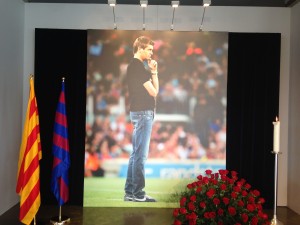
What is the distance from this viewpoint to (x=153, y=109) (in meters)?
4.66

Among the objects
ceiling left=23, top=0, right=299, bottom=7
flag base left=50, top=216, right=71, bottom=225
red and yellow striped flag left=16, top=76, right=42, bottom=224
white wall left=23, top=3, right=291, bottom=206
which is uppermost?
ceiling left=23, top=0, right=299, bottom=7

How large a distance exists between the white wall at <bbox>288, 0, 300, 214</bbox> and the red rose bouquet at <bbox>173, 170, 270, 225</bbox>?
2884 millimetres

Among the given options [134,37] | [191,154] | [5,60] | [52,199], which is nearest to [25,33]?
[5,60]

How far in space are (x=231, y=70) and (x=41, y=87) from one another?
257 centimetres

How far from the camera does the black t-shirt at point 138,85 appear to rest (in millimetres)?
4637

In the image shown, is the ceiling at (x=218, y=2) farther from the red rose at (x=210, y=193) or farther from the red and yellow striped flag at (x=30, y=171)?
the red rose at (x=210, y=193)

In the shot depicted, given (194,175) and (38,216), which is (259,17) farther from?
(38,216)

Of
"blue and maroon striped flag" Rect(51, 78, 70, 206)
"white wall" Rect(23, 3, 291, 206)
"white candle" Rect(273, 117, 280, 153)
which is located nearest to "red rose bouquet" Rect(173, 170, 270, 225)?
"white candle" Rect(273, 117, 280, 153)

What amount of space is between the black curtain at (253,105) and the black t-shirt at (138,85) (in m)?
1.12

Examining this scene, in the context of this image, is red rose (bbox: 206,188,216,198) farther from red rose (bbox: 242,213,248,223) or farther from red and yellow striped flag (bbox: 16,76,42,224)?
red and yellow striped flag (bbox: 16,76,42,224)

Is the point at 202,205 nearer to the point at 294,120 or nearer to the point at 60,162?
the point at 60,162

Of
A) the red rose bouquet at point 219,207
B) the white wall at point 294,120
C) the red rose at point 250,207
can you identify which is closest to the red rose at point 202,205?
the red rose bouquet at point 219,207

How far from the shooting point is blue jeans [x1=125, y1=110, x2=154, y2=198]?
182 inches

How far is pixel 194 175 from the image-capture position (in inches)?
183
